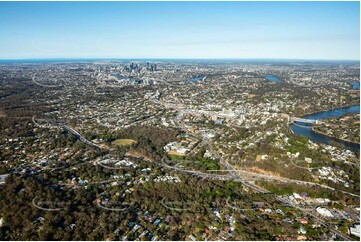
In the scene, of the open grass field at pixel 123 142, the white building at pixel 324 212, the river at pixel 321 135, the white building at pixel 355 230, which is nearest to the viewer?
the white building at pixel 355 230

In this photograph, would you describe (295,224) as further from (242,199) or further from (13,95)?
(13,95)

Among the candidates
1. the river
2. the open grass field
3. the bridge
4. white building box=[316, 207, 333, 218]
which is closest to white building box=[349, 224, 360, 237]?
white building box=[316, 207, 333, 218]

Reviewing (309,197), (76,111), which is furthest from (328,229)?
(76,111)

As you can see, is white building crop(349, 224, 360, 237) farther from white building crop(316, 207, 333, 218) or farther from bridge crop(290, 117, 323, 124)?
bridge crop(290, 117, 323, 124)

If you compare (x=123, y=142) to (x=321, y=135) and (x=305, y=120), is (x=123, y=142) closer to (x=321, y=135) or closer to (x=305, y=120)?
(x=321, y=135)

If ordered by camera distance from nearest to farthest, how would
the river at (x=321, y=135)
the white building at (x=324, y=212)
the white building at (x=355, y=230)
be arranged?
the white building at (x=355, y=230), the white building at (x=324, y=212), the river at (x=321, y=135)

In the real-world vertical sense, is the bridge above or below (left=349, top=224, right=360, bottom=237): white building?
above

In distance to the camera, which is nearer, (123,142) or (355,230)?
(355,230)

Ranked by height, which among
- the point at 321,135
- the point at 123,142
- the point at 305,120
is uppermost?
the point at 305,120

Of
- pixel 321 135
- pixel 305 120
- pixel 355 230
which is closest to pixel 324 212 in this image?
pixel 355 230

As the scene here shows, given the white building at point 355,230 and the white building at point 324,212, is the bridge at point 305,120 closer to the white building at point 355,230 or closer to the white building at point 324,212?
the white building at point 324,212

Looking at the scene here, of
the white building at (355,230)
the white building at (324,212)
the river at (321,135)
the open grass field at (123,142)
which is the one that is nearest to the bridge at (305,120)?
the river at (321,135)

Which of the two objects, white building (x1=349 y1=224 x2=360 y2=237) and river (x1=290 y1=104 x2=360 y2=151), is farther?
river (x1=290 y1=104 x2=360 y2=151)
